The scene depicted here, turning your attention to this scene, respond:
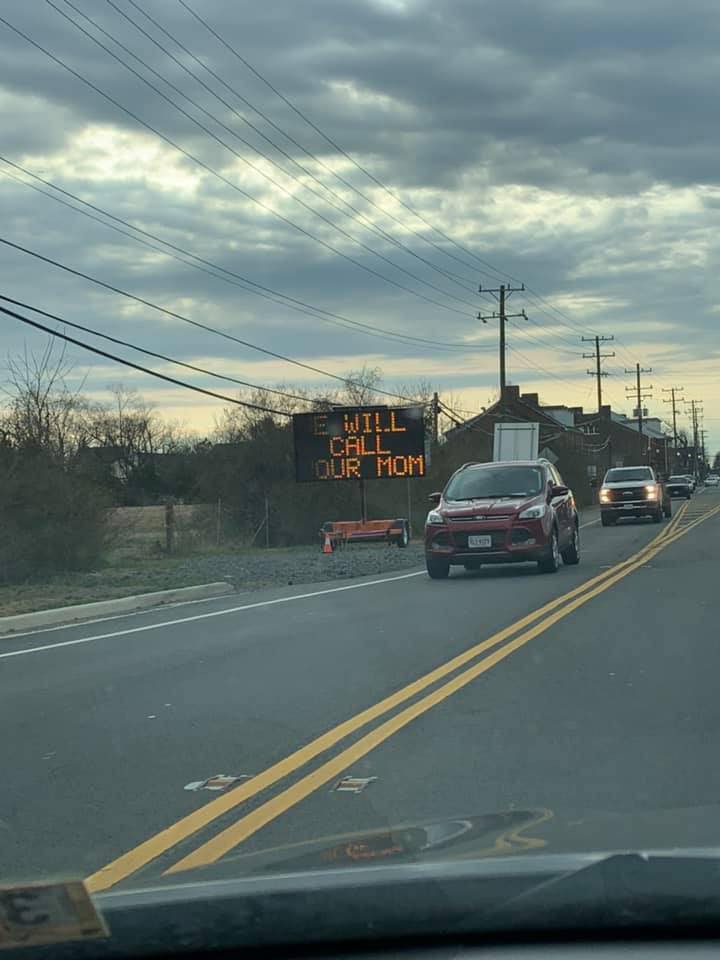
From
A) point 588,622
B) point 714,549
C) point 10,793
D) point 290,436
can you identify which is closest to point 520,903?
point 10,793

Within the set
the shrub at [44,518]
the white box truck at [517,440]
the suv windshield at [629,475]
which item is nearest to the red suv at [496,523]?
the shrub at [44,518]

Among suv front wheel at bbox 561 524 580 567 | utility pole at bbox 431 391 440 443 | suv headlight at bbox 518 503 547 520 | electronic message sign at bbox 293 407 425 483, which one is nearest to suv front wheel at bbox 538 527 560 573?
suv headlight at bbox 518 503 547 520

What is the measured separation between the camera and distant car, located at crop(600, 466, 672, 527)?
4012 cm

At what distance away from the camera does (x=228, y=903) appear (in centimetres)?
276

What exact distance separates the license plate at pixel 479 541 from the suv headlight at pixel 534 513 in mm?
598

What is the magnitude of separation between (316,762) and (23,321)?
44.8 feet

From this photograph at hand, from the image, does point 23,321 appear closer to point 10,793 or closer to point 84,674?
point 84,674

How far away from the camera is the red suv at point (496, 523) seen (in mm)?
18547

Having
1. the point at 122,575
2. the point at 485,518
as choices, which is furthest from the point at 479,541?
the point at 122,575

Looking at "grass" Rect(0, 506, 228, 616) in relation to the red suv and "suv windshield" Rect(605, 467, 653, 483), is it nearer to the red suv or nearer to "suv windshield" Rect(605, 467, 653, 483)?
the red suv

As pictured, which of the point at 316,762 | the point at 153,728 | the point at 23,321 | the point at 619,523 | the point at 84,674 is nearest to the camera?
the point at 316,762

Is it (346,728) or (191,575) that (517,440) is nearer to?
(191,575)

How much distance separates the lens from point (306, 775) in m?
6.35

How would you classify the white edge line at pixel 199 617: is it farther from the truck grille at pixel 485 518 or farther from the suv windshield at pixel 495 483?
the suv windshield at pixel 495 483
